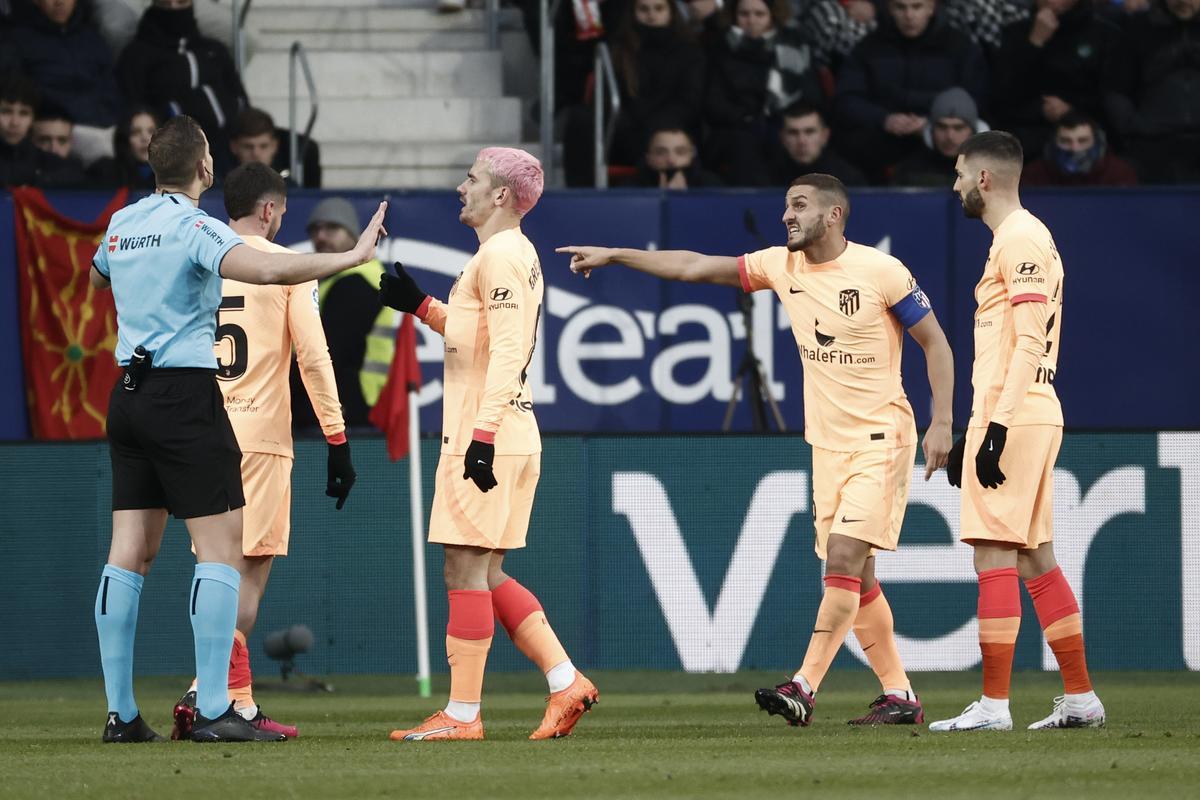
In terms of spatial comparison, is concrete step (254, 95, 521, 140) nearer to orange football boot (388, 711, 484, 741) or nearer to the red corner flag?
the red corner flag

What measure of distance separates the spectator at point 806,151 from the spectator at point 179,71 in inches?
163

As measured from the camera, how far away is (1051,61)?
16.0m

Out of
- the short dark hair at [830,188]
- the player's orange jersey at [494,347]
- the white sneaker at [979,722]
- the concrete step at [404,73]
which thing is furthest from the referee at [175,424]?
the concrete step at [404,73]

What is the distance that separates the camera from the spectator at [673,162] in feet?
50.0

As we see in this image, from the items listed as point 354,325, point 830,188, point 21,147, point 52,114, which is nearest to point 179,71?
point 52,114

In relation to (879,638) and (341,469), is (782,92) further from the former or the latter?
(341,469)

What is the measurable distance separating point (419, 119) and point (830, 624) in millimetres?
9631

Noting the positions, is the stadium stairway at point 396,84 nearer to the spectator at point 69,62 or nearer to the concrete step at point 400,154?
the concrete step at point 400,154

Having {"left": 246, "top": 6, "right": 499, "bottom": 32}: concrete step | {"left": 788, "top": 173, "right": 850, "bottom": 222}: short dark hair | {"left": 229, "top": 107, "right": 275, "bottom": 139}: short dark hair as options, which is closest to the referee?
{"left": 788, "top": 173, "right": 850, "bottom": 222}: short dark hair

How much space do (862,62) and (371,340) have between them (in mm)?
5238

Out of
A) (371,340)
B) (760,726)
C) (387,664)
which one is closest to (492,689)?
(387,664)

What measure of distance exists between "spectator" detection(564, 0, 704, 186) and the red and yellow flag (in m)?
3.60

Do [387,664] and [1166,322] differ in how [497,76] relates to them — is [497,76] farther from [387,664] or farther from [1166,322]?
[387,664]

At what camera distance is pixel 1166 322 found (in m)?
14.9
